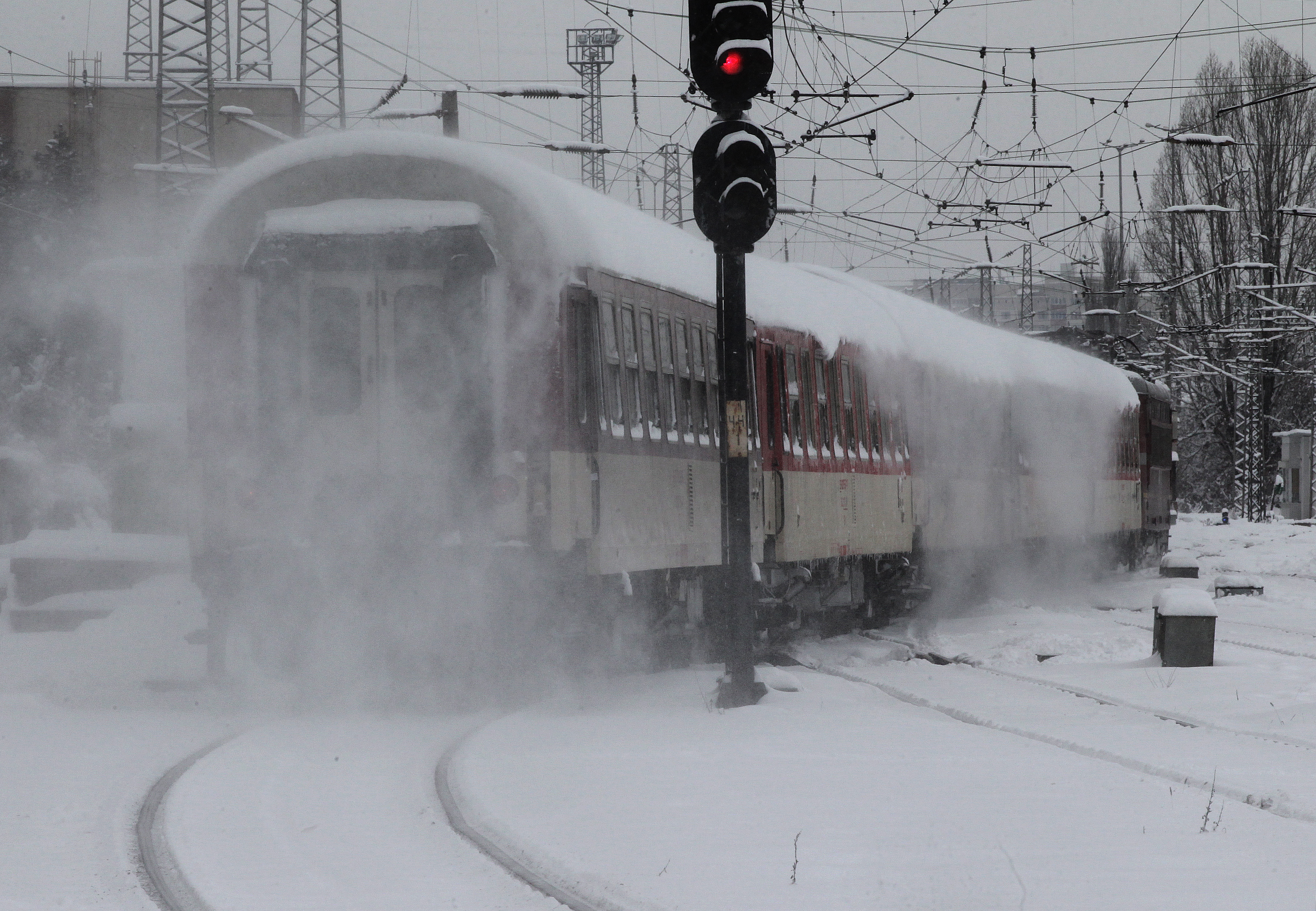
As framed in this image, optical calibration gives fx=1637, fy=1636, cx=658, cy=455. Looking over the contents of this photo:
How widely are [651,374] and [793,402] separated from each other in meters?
3.23

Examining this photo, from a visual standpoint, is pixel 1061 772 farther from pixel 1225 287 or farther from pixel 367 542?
pixel 1225 287

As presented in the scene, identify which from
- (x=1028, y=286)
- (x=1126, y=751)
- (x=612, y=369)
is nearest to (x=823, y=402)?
(x=612, y=369)

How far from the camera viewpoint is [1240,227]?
1699 inches

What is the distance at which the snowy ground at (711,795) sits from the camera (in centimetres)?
519

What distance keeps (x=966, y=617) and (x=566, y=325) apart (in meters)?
10.8

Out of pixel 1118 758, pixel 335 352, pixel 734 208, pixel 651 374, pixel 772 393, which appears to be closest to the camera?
pixel 1118 758

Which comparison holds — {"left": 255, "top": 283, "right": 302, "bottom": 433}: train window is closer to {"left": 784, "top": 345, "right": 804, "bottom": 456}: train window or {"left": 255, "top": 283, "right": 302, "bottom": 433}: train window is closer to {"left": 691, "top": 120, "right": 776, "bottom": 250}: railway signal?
{"left": 691, "top": 120, "right": 776, "bottom": 250}: railway signal

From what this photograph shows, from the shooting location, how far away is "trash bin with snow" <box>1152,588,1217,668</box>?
1199 cm

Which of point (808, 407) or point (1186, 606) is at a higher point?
point (808, 407)

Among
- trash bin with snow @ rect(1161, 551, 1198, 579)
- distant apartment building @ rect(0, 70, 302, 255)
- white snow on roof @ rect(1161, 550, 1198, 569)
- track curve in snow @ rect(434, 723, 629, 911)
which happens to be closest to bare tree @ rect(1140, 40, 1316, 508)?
white snow on roof @ rect(1161, 550, 1198, 569)

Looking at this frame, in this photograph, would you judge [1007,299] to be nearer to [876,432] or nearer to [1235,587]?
[1235,587]

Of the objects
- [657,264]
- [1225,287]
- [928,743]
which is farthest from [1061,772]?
[1225,287]

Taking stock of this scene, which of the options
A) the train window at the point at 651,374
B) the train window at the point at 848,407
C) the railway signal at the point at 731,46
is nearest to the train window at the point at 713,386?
the train window at the point at 651,374

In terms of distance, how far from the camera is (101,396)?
28688mm
